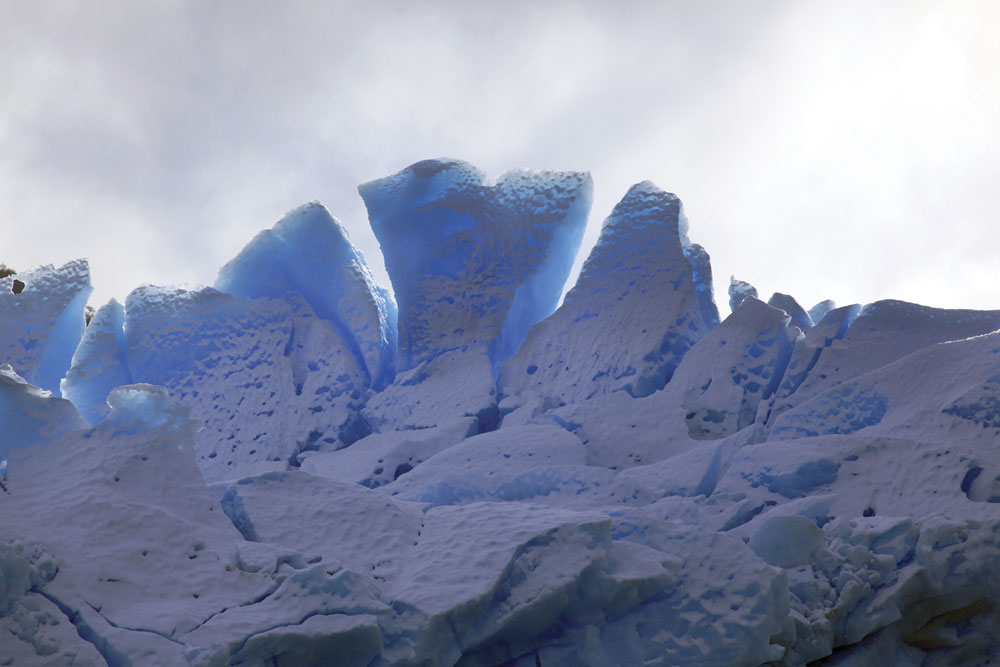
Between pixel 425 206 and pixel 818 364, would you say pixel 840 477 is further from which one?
pixel 425 206

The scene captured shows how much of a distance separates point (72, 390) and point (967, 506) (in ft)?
13.2

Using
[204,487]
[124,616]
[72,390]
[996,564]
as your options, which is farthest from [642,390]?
[72,390]

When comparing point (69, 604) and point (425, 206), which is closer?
point (69, 604)

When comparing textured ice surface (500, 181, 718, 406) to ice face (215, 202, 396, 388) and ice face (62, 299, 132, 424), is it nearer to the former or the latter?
ice face (215, 202, 396, 388)

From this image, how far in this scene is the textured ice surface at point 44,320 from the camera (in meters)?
4.05

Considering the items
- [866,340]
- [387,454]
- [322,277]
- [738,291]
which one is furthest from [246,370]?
[866,340]

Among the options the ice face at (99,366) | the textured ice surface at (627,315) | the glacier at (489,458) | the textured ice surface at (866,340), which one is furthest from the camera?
the ice face at (99,366)

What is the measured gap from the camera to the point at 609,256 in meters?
4.29

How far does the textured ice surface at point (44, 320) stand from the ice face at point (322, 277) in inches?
30.8

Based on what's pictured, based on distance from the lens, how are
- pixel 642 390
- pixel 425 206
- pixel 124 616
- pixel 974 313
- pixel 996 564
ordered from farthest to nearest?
pixel 425 206, pixel 642 390, pixel 974 313, pixel 996 564, pixel 124 616

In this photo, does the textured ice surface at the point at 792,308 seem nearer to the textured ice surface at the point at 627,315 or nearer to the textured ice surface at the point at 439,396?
the textured ice surface at the point at 627,315

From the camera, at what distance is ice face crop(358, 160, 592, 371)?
14.9 ft

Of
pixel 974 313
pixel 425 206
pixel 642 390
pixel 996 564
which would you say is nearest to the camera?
pixel 996 564

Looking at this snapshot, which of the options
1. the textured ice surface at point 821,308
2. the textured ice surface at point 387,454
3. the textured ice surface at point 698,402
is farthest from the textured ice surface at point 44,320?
the textured ice surface at point 821,308
